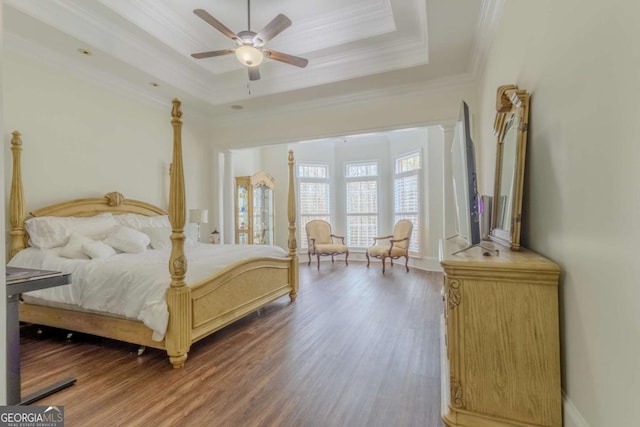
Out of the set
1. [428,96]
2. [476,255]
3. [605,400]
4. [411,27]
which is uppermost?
[411,27]

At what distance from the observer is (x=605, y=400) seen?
1.08 m

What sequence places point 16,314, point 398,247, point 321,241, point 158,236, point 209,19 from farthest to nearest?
point 321,241
point 398,247
point 158,236
point 209,19
point 16,314

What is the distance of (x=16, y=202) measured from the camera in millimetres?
3061

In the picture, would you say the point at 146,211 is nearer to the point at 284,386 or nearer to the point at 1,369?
the point at 284,386

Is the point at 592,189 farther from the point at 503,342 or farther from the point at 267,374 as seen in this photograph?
the point at 267,374

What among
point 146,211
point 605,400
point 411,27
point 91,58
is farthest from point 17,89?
point 605,400

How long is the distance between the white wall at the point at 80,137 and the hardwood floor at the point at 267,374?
166 centimetres

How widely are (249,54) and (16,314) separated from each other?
105 inches

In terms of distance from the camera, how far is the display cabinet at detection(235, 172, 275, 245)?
600 cm

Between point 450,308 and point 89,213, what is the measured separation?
4.07 metres

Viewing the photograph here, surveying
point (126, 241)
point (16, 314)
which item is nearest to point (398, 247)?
point (126, 241)

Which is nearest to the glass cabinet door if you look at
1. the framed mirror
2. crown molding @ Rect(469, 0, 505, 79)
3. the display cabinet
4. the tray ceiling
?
the display cabinet

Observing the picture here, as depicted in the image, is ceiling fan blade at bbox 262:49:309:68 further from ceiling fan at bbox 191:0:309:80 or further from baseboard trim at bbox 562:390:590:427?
baseboard trim at bbox 562:390:590:427

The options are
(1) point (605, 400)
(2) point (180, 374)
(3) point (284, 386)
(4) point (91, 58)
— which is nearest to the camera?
(1) point (605, 400)
